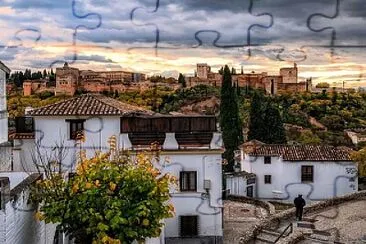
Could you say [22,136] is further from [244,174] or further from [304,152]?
[304,152]

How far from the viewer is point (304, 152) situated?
57.3 ft

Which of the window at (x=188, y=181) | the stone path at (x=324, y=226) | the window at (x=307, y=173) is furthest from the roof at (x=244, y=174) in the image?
the window at (x=188, y=181)

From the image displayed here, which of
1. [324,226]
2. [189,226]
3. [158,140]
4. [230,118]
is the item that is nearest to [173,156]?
[158,140]

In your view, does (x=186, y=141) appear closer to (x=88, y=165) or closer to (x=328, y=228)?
(x=328, y=228)

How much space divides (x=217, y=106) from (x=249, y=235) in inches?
480

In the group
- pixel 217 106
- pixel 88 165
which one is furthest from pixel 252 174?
pixel 88 165

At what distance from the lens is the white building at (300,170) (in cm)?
1670

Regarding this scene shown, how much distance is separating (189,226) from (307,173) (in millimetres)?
7545

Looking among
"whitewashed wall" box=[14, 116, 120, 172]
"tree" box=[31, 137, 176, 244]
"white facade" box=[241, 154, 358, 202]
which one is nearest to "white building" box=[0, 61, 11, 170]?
"whitewashed wall" box=[14, 116, 120, 172]

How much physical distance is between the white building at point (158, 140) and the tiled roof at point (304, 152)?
733cm

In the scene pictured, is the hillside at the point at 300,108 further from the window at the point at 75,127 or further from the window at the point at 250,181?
the window at the point at 250,181

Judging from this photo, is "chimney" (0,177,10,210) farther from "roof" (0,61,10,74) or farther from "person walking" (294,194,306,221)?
"person walking" (294,194,306,221)

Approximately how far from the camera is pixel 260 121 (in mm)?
22828

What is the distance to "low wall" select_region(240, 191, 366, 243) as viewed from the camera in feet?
33.4
